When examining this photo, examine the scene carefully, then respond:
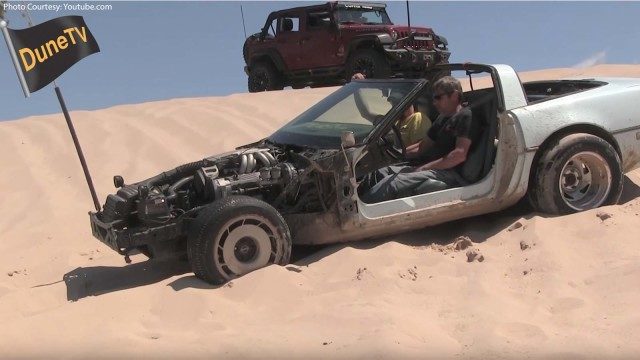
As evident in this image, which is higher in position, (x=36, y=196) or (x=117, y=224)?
(x=117, y=224)

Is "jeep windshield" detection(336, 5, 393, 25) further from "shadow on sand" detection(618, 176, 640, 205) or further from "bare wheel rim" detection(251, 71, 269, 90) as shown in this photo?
"shadow on sand" detection(618, 176, 640, 205)

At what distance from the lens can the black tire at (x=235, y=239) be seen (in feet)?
16.2

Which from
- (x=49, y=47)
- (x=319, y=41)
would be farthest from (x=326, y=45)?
(x=49, y=47)

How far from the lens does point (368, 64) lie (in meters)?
15.1

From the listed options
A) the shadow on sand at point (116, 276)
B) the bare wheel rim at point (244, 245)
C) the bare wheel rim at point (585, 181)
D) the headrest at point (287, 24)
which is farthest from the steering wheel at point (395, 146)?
the headrest at point (287, 24)

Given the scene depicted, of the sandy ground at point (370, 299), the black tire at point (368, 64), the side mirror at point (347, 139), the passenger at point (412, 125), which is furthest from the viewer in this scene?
the black tire at point (368, 64)

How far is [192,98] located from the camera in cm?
1492

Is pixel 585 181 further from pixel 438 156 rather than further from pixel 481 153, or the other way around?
pixel 438 156

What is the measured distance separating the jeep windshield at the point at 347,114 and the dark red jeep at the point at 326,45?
810cm

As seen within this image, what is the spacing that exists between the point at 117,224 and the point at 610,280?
310cm

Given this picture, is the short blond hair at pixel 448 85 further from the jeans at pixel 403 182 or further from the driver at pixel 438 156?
the jeans at pixel 403 182

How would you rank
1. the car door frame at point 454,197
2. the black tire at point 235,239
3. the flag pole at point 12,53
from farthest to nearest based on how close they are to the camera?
1. the flag pole at point 12,53
2. the car door frame at point 454,197
3. the black tire at point 235,239

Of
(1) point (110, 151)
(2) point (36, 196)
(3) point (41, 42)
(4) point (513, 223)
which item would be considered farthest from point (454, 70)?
(1) point (110, 151)

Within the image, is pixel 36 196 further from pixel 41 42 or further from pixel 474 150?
pixel 474 150
